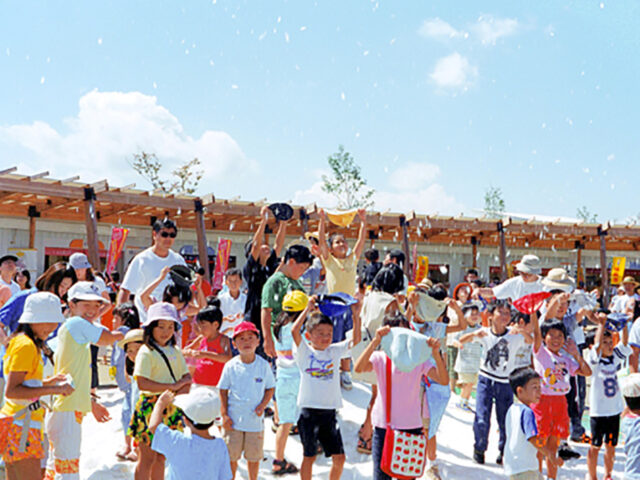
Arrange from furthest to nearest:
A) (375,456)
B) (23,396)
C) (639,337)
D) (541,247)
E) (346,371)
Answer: (541,247) → (346,371) → (639,337) → (375,456) → (23,396)

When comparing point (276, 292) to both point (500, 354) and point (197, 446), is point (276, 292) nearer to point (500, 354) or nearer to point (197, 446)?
point (197, 446)

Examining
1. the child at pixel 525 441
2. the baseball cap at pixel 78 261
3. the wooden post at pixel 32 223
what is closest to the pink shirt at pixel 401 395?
the child at pixel 525 441

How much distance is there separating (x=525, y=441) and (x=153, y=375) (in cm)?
247

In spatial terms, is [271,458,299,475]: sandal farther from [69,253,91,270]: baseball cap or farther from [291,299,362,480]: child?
[69,253,91,270]: baseball cap

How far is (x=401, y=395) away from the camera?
11.5 feet

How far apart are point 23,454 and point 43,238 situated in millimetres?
13531

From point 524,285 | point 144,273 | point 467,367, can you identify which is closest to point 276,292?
point 144,273

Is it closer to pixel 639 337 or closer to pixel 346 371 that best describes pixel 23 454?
pixel 346 371

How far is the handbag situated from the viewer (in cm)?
336

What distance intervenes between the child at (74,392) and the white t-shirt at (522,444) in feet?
9.05

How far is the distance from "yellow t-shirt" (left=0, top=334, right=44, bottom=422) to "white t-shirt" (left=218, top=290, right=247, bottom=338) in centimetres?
319

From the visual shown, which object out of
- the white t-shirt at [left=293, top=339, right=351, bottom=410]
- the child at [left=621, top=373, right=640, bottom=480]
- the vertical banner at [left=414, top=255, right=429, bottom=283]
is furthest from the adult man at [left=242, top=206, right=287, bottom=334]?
the vertical banner at [left=414, top=255, right=429, bottom=283]

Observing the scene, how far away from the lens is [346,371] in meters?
6.68

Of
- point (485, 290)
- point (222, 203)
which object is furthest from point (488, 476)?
point (222, 203)
